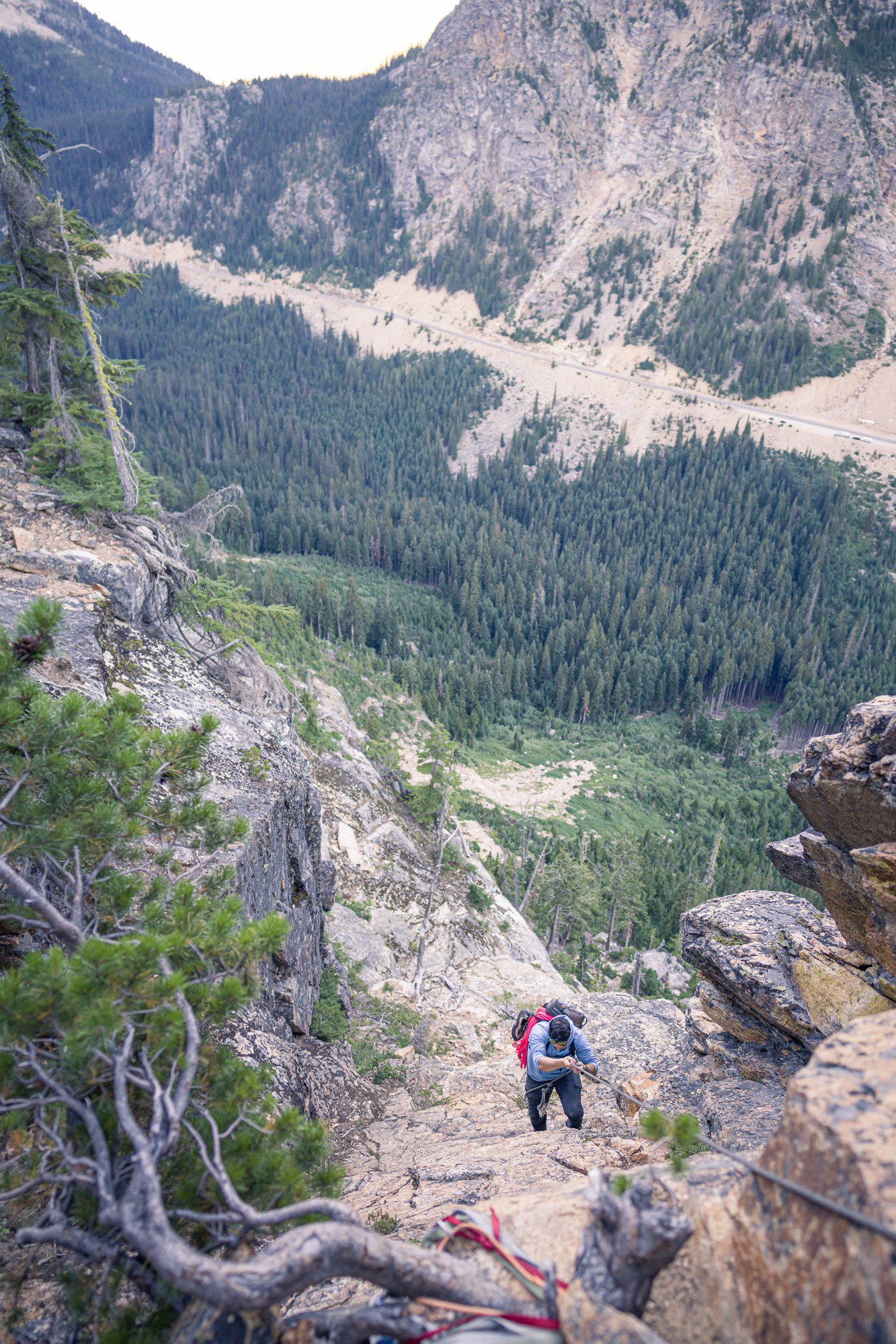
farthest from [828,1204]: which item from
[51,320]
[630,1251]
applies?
[51,320]

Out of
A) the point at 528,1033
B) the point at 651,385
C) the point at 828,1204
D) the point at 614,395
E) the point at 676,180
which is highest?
the point at 676,180

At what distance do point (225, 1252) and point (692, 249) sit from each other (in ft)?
655

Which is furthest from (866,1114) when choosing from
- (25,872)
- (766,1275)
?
A: (25,872)

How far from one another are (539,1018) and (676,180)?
698 ft

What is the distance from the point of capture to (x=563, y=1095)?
10.1 m

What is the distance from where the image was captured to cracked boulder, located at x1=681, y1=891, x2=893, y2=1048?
34.5ft

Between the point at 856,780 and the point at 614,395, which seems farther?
the point at 614,395

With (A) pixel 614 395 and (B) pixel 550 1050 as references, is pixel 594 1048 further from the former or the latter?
(A) pixel 614 395

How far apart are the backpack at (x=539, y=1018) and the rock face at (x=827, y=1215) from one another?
15.9ft

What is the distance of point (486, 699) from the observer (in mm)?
78938

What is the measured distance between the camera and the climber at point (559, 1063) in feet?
30.7

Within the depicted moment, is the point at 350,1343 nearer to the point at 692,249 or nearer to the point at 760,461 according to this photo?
the point at 760,461

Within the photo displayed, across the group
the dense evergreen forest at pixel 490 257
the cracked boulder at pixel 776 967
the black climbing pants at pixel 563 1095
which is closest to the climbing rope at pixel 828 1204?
the black climbing pants at pixel 563 1095

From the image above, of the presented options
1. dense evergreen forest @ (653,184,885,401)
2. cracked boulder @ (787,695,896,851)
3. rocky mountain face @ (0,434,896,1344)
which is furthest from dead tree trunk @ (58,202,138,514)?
dense evergreen forest @ (653,184,885,401)
